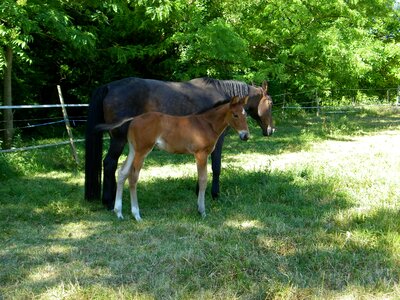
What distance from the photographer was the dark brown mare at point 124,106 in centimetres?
627

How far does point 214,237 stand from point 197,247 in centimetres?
35

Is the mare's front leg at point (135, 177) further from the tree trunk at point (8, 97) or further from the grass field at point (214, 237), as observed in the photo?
the tree trunk at point (8, 97)

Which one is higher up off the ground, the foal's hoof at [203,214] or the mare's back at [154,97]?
the mare's back at [154,97]

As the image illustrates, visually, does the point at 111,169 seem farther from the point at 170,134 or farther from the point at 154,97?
the point at 154,97

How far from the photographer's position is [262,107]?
7938mm

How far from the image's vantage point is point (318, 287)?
3.35m

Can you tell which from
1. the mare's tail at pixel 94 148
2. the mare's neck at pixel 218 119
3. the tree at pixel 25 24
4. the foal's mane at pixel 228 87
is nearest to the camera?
the mare's neck at pixel 218 119

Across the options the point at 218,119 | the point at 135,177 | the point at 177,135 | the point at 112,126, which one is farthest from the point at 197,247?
the point at 112,126

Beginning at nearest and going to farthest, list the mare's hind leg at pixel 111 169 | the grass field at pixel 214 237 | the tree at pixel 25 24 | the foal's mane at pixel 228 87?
the grass field at pixel 214 237
the mare's hind leg at pixel 111 169
the foal's mane at pixel 228 87
the tree at pixel 25 24

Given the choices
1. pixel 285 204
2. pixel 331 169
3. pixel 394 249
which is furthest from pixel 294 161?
pixel 394 249

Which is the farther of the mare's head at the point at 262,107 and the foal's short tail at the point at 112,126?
the mare's head at the point at 262,107

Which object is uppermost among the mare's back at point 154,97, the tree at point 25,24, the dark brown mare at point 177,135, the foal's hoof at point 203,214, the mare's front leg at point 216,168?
the tree at point 25,24

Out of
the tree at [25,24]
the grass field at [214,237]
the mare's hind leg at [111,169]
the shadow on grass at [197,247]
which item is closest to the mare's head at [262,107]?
the grass field at [214,237]

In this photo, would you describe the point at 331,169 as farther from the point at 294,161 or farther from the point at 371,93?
the point at 371,93
